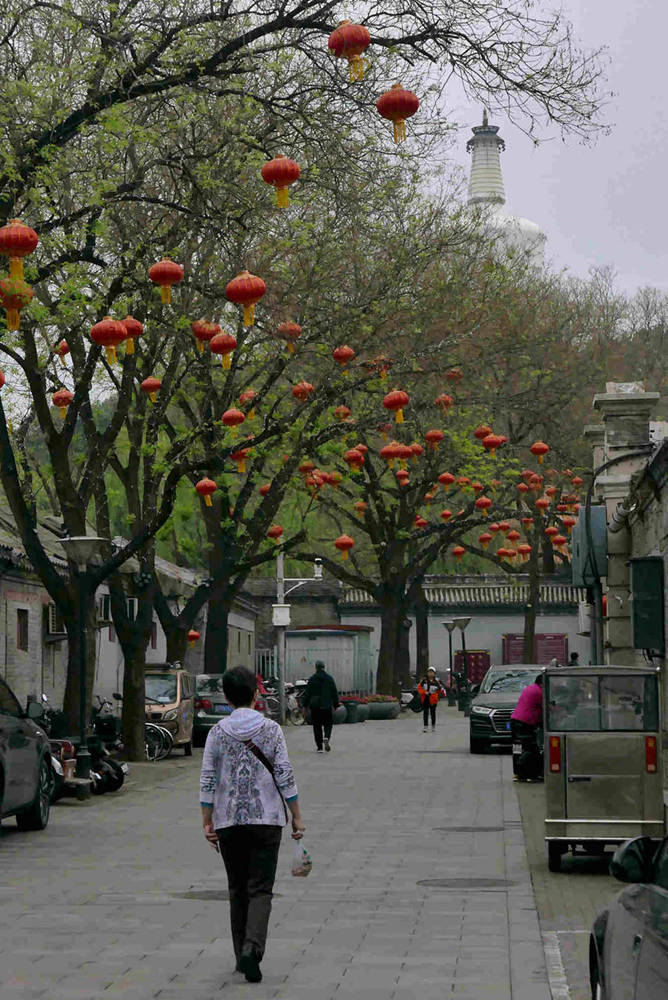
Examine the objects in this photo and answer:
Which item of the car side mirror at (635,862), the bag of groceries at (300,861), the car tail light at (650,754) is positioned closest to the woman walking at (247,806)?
the bag of groceries at (300,861)

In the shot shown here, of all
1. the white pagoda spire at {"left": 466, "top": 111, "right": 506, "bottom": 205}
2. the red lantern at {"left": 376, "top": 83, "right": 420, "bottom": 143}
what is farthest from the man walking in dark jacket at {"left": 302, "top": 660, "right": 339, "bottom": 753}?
the white pagoda spire at {"left": 466, "top": 111, "right": 506, "bottom": 205}

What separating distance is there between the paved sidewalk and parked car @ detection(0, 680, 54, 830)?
31cm

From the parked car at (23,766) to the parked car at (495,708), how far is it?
14578 millimetres

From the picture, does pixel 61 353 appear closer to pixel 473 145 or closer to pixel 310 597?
pixel 310 597

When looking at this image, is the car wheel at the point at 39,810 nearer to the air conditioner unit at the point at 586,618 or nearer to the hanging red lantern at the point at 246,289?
the hanging red lantern at the point at 246,289

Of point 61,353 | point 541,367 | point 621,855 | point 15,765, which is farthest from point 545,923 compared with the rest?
point 541,367

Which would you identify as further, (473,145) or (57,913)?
(473,145)

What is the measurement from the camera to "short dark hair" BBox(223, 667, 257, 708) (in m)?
9.12

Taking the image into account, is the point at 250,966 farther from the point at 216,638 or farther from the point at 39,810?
the point at 216,638

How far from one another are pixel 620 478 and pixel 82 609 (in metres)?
9.96

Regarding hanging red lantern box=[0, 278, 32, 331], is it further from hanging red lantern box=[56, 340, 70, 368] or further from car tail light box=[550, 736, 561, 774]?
hanging red lantern box=[56, 340, 70, 368]

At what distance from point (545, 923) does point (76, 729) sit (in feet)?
49.8

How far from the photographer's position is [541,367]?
1594 inches

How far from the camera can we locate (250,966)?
8.87 meters
